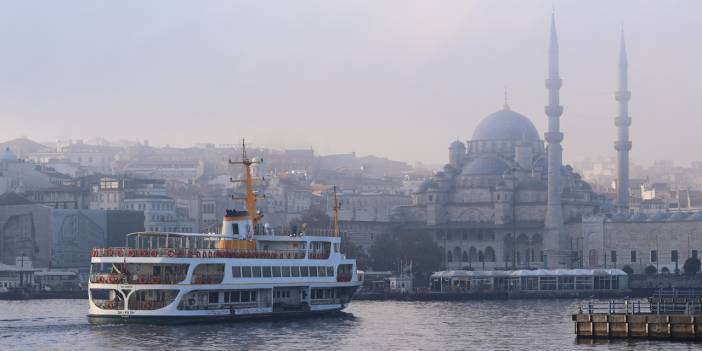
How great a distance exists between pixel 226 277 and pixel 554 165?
213 ft

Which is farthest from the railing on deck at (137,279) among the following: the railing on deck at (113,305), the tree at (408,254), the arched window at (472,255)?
the arched window at (472,255)

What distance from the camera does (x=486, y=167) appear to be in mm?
133250

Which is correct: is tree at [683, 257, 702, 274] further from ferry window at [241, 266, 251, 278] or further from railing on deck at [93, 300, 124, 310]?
railing on deck at [93, 300, 124, 310]

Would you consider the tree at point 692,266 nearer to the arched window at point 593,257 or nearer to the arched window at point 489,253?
the arched window at point 593,257

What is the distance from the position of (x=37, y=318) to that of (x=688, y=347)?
27.0m

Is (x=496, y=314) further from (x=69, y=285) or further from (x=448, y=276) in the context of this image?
(x=69, y=285)

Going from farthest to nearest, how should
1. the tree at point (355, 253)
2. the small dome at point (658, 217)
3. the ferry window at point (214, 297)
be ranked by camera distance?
1. the small dome at point (658, 217)
2. the tree at point (355, 253)
3. the ferry window at point (214, 297)

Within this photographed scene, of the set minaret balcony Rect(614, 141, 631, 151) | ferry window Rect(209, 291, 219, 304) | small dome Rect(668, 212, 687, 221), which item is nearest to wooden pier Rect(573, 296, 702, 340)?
ferry window Rect(209, 291, 219, 304)

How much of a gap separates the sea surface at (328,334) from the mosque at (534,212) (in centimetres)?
4823

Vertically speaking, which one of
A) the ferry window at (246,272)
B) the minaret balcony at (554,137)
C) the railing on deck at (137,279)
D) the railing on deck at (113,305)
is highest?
the minaret balcony at (554,137)

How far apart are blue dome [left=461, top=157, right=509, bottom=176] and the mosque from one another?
0.26ft

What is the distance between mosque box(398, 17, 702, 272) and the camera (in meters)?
117

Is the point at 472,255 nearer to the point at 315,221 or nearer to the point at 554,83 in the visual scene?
the point at 315,221

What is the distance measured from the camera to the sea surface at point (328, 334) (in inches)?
2005
